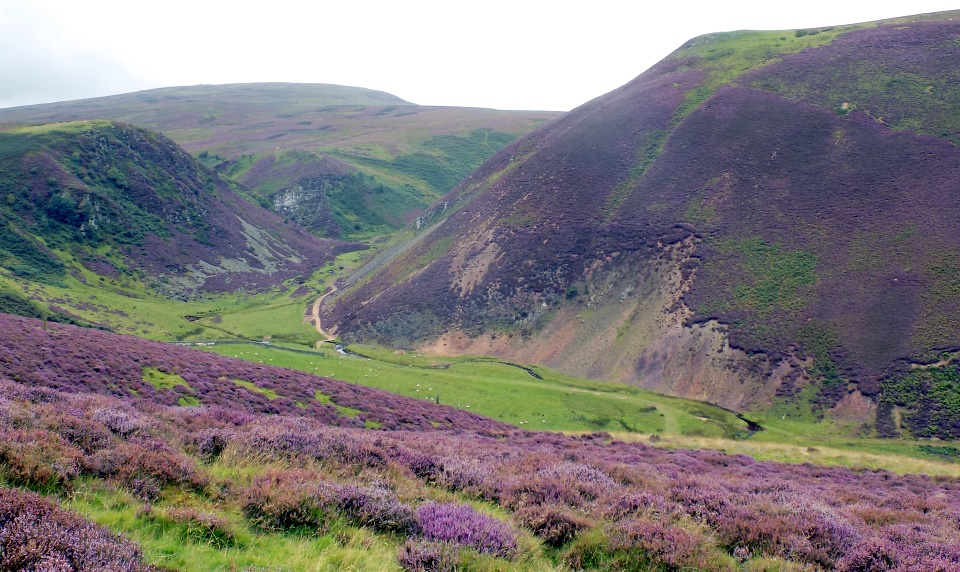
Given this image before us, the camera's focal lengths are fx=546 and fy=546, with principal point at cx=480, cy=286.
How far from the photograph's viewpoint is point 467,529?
7.86 meters

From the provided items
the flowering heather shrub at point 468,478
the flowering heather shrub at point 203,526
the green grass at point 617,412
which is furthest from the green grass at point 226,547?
the green grass at point 617,412

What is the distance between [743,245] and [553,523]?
192 feet

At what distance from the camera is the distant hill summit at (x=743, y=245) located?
154ft

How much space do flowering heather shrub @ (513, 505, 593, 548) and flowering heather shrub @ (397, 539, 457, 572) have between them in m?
2.10

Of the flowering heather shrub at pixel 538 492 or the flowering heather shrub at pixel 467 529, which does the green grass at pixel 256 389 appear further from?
the flowering heather shrub at pixel 467 529

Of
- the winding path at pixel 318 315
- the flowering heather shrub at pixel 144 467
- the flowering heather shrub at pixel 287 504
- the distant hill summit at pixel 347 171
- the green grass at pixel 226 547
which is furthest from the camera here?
the distant hill summit at pixel 347 171

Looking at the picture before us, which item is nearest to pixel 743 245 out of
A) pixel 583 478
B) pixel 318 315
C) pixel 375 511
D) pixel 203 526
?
pixel 318 315

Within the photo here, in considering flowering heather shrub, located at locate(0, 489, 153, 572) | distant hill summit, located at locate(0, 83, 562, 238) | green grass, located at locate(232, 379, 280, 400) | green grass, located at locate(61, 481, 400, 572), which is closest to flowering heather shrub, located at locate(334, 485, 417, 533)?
green grass, located at locate(61, 481, 400, 572)

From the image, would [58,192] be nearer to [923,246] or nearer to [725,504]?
[725,504]

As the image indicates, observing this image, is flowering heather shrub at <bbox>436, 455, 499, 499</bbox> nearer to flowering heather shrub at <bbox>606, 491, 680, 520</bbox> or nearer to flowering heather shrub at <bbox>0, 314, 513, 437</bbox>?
Answer: flowering heather shrub at <bbox>606, 491, 680, 520</bbox>

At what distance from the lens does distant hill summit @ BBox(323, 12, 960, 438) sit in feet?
154

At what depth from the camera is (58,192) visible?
258 ft

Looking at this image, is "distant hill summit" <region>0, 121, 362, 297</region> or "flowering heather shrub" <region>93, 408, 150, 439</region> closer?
"flowering heather shrub" <region>93, 408, 150, 439</region>

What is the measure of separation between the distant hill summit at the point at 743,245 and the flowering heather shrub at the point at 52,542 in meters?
49.6
